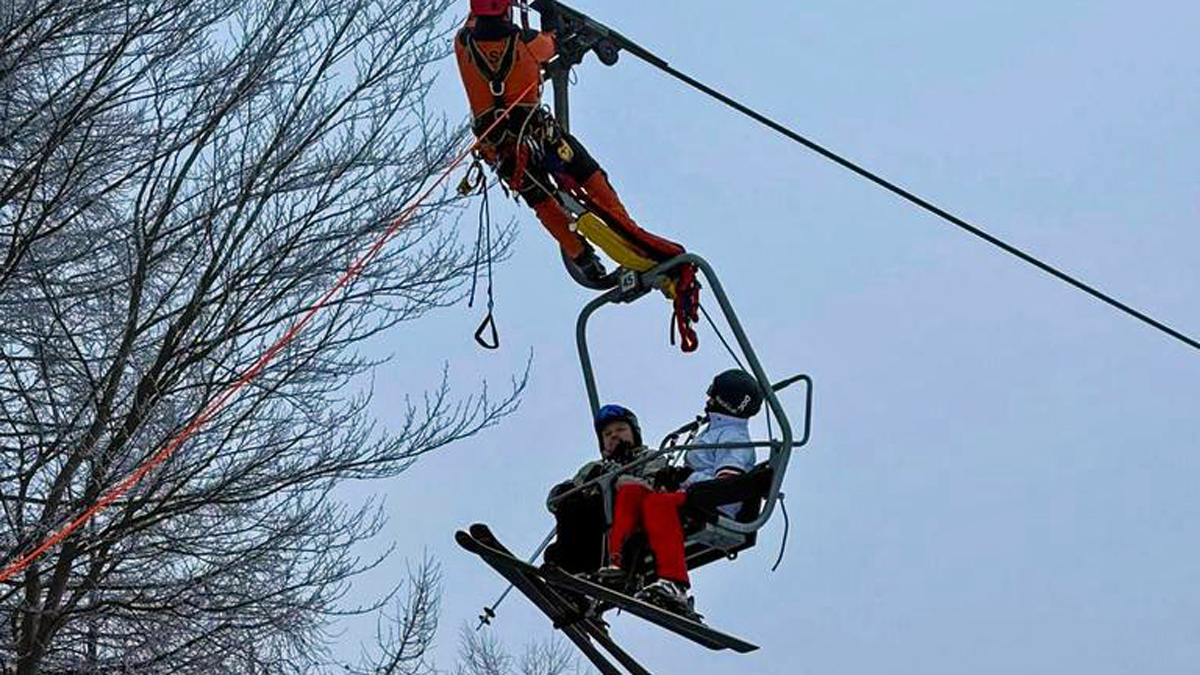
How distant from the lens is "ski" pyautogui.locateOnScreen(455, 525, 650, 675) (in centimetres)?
793

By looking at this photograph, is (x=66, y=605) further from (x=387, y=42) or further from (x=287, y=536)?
(x=387, y=42)

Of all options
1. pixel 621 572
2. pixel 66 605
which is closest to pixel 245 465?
pixel 66 605

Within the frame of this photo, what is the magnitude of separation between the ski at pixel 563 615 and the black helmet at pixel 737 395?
0.98 m

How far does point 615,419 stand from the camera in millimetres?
8289

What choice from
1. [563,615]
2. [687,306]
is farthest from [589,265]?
[563,615]

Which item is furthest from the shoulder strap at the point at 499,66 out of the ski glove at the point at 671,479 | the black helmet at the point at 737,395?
the ski glove at the point at 671,479

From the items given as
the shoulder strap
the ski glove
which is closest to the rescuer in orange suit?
the shoulder strap

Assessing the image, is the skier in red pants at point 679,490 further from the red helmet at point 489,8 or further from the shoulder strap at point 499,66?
the red helmet at point 489,8

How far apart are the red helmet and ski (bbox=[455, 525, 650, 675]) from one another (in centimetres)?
196

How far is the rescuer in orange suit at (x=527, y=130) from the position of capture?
7941mm

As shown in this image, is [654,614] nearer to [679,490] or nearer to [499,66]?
[679,490]

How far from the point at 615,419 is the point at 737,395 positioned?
1.91 ft

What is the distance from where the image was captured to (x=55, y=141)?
998 centimetres

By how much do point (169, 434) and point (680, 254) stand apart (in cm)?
292
